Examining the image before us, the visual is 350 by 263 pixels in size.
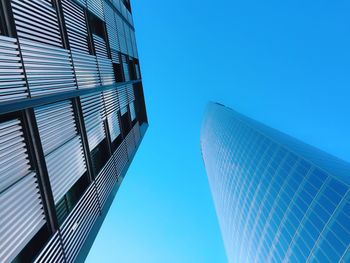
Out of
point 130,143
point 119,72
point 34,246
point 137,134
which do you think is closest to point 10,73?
point 34,246

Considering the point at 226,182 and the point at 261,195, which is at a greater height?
the point at 261,195

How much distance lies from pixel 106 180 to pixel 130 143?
11549mm

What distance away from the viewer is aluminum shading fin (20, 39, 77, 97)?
1505 centimetres

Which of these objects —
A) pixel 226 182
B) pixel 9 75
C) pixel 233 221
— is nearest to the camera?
pixel 9 75

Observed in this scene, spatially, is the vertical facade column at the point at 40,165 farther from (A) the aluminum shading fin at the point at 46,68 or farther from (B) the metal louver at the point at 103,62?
(B) the metal louver at the point at 103,62

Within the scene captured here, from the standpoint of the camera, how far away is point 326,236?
120 ft

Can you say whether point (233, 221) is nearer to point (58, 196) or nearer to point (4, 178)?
point (58, 196)

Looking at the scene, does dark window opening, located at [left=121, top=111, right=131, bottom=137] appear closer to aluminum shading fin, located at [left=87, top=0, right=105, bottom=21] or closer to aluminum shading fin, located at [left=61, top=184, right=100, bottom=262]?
aluminum shading fin, located at [left=87, top=0, right=105, bottom=21]

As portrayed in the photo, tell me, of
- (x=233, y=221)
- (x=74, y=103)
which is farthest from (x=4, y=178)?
(x=233, y=221)

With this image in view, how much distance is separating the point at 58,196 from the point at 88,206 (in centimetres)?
409

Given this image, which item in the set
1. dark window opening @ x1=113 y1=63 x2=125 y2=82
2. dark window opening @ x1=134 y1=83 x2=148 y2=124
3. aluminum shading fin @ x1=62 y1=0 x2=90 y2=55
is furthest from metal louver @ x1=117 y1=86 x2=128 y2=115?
aluminum shading fin @ x1=62 y1=0 x2=90 y2=55

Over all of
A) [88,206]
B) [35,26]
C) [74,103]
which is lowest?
[88,206]

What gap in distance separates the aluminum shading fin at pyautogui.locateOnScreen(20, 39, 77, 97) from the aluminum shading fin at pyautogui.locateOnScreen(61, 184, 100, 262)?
24.2ft

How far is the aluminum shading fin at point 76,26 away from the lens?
69.5 ft
